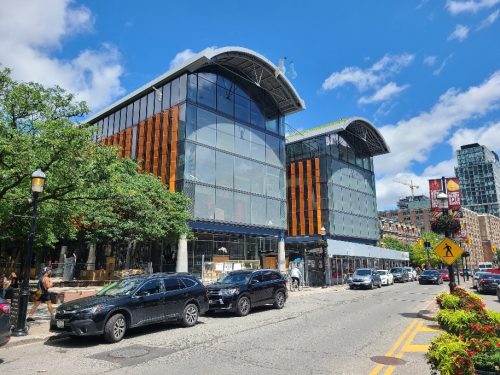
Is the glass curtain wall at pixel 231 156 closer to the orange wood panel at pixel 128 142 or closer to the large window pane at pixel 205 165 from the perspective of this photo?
the large window pane at pixel 205 165

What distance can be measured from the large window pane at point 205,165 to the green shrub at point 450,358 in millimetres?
27241

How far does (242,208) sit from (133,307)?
81.1 ft

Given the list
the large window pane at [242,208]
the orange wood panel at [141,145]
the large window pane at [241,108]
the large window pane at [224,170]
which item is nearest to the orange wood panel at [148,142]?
the orange wood panel at [141,145]

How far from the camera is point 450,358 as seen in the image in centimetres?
517

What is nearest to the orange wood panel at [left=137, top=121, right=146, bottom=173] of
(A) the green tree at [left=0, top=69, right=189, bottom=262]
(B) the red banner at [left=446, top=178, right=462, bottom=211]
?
(A) the green tree at [left=0, top=69, right=189, bottom=262]

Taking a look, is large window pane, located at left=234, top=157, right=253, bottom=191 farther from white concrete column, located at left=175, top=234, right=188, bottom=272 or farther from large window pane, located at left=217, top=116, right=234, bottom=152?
white concrete column, located at left=175, top=234, right=188, bottom=272

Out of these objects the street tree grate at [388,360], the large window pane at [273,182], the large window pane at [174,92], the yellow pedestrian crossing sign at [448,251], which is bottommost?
the street tree grate at [388,360]

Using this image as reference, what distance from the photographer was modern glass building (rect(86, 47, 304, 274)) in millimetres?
32375

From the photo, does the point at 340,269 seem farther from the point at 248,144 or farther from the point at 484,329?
the point at 484,329

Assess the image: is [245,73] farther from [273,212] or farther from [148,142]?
[273,212]

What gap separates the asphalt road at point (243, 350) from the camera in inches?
299

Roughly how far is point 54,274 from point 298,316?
18.2 m

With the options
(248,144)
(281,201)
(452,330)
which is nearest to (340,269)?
(281,201)

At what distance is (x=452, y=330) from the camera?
9602 mm
